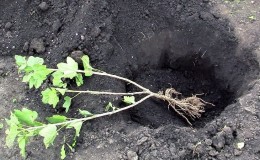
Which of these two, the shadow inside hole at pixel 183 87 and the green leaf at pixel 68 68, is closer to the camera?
the green leaf at pixel 68 68

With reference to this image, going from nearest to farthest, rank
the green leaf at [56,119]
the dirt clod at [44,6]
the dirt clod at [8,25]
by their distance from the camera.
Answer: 1. the green leaf at [56,119]
2. the dirt clod at [44,6]
3. the dirt clod at [8,25]

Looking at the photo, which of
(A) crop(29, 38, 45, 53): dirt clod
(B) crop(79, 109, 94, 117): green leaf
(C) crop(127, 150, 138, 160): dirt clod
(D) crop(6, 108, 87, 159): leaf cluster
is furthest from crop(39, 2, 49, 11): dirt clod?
(C) crop(127, 150, 138, 160): dirt clod

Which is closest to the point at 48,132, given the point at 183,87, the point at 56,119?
the point at 56,119

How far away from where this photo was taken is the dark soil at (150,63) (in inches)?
111

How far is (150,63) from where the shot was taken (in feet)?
11.8

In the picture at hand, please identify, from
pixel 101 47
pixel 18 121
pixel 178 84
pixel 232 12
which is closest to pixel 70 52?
pixel 101 47

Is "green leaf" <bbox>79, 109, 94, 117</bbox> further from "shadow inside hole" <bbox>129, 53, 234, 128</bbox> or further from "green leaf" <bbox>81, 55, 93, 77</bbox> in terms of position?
"shadow inside hole" <bbox>129, 53, 234, 128</bbox>

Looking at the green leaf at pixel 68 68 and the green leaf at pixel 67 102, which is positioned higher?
the green leaf at pixel 68 68

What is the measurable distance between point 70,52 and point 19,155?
860 mm

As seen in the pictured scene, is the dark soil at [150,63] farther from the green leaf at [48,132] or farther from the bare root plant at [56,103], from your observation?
the green leaf at [48,132]

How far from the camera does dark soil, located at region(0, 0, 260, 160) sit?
111 inches

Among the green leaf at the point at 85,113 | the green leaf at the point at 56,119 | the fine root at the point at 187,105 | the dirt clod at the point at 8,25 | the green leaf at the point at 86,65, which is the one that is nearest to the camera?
the green leaf at the point at 56,119

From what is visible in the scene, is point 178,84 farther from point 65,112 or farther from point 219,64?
point 65,112

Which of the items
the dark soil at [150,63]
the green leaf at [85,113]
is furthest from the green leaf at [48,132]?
the dark soil at [150,63]
